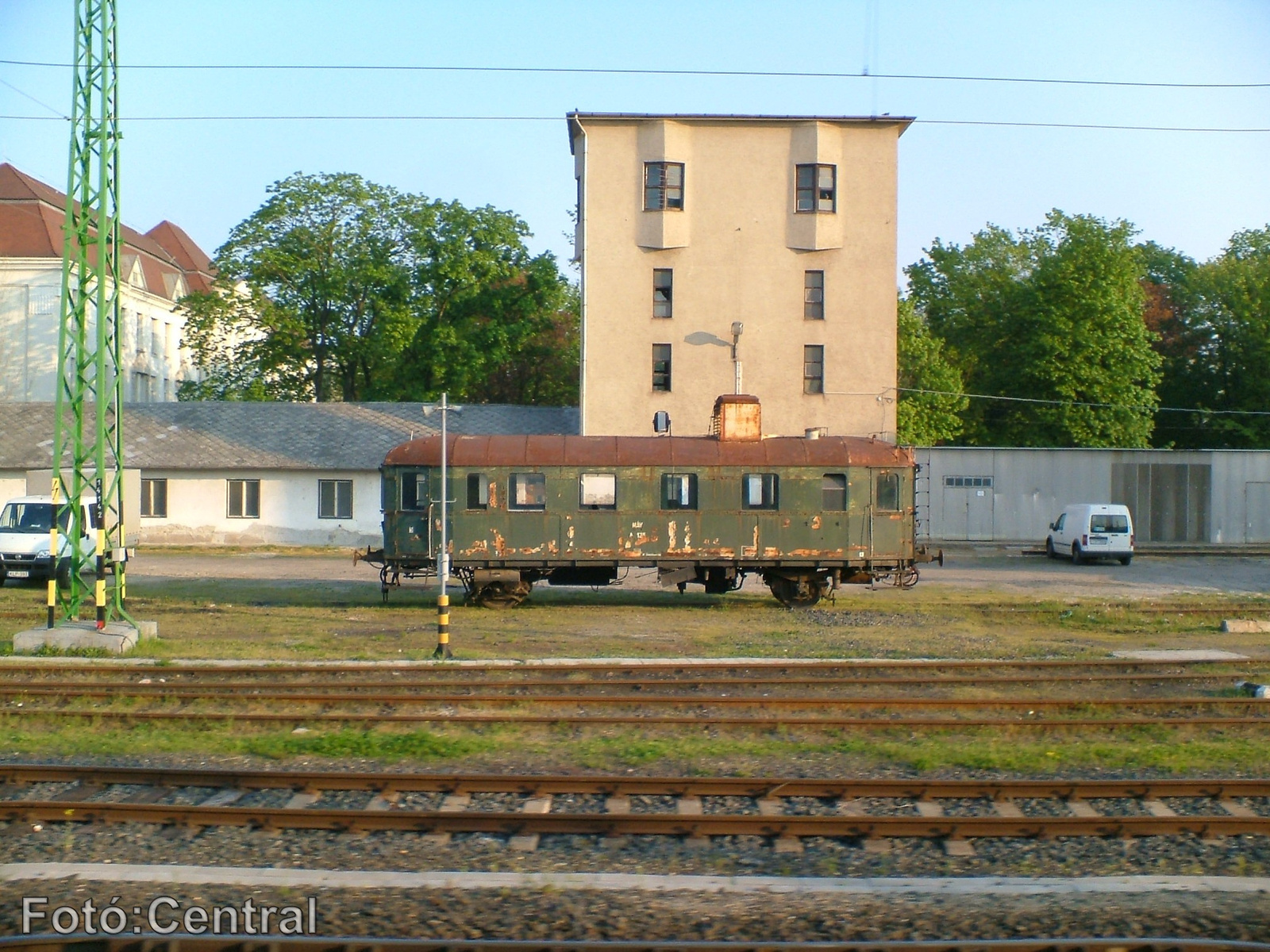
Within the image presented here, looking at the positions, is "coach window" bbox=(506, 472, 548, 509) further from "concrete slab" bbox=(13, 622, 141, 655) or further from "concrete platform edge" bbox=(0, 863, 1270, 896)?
"concrete platform edge" bbox=(0, 863, 1270, 896)

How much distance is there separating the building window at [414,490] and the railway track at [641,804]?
12.6 m

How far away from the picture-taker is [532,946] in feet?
19.4

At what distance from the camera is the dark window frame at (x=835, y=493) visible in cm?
2202

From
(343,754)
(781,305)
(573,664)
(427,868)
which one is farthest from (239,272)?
(427,868)

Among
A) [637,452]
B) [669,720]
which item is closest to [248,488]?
[637,452]

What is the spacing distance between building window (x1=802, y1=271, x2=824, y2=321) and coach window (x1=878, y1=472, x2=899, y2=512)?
15.5 metres

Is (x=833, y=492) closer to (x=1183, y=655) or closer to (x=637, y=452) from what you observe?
(x=637, y=452)

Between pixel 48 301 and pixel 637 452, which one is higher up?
pixel 48 301

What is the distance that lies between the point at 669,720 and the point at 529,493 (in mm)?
10678

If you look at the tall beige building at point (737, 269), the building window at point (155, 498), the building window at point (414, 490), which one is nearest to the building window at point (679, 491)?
the building window at point (414, 490)

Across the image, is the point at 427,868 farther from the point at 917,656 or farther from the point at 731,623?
the point at 731,623

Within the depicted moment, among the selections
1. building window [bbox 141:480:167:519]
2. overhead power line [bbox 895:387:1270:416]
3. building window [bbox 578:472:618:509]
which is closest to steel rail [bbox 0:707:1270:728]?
building window [bbox 578:472:618:509]

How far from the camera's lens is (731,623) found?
20500mm

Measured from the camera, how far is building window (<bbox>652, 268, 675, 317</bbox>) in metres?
36.8
